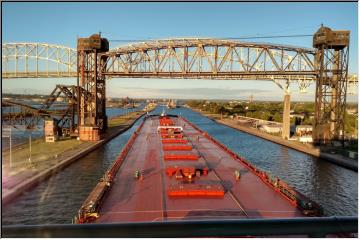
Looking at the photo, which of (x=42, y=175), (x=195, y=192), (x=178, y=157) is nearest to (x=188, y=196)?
(x=195, y=192)

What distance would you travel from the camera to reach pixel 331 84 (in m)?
44.1

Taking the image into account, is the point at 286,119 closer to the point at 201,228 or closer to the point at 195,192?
the point at 195,192

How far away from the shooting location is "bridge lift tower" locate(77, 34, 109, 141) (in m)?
45.6

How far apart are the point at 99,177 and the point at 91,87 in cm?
2703

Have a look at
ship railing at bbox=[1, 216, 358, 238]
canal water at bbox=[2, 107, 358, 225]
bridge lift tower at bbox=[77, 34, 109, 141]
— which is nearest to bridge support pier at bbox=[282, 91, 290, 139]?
canal water at bbox=[2, 107, 358, 225]

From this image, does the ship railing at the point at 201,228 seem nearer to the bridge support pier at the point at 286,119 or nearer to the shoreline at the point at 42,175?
the shoreline at the point at 42,175

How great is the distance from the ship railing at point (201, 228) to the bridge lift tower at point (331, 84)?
144 ft

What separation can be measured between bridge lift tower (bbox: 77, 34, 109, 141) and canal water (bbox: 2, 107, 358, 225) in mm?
4091

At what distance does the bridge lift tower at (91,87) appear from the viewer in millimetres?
45644

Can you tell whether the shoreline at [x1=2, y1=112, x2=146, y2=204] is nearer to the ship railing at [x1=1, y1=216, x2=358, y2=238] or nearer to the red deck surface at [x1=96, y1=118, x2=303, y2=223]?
the red deck surface at [x1=96, y1=118, x2=303, y2=223]

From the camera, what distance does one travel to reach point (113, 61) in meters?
56.6

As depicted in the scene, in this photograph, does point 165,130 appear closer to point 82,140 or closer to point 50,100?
point 82,140

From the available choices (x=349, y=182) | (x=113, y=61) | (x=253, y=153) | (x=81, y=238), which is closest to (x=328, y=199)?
(x=349, y=182)

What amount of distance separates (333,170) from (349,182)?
4040 mm
